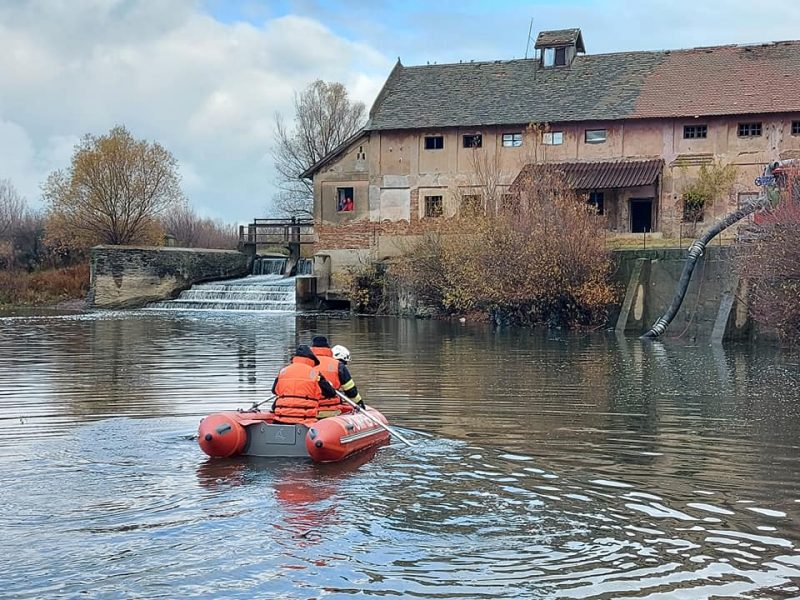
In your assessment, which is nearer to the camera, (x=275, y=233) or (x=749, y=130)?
(x=749, y=130)

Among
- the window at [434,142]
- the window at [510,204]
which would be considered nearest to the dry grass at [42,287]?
the window at [434,142]

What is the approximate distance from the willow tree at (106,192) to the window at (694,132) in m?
28.6

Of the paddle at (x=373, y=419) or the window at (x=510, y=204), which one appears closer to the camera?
the paddle at (x=373, y=419)

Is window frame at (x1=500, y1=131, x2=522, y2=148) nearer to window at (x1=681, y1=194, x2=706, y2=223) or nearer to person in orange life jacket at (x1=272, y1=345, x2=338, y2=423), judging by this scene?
window at (x1=681, y1=194, x2=706, y2=223)

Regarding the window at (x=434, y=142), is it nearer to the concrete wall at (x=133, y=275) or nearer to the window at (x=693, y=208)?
the window at (x=693, y=208)

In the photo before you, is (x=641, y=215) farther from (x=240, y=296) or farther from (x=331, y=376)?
(x=331, y=376)

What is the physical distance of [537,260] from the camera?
114 feet

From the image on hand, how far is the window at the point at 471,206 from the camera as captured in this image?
39.6 meters

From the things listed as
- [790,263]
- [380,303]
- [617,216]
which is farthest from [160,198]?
[790,263]

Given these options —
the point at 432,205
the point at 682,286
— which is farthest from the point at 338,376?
the point at 432,205

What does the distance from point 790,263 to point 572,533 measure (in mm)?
19089

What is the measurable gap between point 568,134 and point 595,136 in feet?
3.93

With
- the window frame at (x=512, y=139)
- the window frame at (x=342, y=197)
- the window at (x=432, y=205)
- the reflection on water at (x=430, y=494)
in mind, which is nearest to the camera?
the reflection on water at (x=430, y=494)

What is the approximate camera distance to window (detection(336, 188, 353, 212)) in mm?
49094
